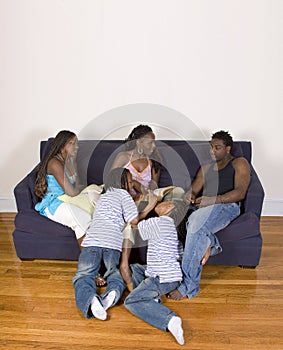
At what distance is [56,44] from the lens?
10.4ft

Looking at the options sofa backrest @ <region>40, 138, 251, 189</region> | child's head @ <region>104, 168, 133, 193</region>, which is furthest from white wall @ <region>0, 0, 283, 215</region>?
child's head @ <region>104, 168, 133, 193</region>

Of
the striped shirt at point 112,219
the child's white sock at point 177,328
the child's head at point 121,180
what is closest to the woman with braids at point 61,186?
the striped shirt at point 112,219

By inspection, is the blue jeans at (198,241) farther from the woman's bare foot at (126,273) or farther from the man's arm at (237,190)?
the woman's bare foot at (126,273)

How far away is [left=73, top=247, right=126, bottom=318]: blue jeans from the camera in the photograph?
2305 millimetres

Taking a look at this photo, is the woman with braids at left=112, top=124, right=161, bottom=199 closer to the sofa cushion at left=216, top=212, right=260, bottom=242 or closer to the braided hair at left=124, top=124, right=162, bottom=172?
Result: the braided hair at left=124, top=124, right=162, bottom=172

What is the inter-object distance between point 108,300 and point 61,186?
82 cm

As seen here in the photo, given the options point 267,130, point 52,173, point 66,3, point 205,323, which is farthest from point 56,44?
point 205,323

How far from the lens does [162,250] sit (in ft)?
7.90

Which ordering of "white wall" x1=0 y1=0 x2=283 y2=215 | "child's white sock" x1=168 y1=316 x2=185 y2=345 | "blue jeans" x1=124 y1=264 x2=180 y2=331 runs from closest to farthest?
"child's white sock" x1=168 y1=316 x2=185 y2=345
"blue jeans" x1=124 y1=264 x2=180 y2=331
"white wall" x1=0 y1=0 x2=283 y2=215

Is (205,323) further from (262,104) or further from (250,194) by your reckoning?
(262,104)

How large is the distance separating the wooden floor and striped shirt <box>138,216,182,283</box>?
18cm

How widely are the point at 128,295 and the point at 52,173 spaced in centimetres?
94

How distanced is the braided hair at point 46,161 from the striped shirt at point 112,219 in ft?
1.66

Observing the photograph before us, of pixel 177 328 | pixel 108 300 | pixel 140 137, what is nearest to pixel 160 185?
pixel 140 137
